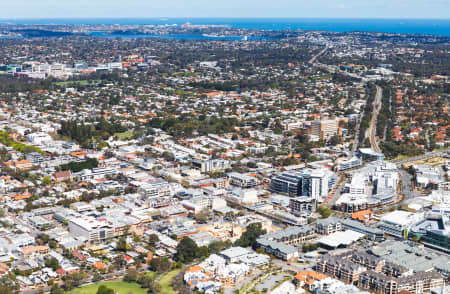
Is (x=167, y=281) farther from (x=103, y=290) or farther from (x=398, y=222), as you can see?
(x=398, y=222)

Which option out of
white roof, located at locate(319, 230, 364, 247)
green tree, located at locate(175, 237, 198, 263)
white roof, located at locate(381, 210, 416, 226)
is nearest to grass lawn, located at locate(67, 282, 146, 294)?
green tree, located at locate(175, 237, 198, 263)

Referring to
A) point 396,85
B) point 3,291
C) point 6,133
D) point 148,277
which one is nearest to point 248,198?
point 148,277

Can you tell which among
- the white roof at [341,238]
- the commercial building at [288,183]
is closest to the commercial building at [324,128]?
the commercial building at [288,183]

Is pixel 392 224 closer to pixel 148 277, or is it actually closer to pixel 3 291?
pixel 148 277

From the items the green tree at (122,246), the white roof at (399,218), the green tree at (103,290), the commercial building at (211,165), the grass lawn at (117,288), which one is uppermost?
the commercial building at (211,165)

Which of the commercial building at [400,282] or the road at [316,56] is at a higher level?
the road at [316,56]

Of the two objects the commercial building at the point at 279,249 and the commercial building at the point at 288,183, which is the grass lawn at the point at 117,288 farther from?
the commercial building at the point at 288,183

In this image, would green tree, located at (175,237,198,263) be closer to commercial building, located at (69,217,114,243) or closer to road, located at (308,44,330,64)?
→ commercial building, located at (69,217,114,243)

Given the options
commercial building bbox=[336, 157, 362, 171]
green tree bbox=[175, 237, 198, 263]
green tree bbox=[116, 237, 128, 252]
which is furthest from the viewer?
commercial building bbox=[336, 157, 362, 171]
